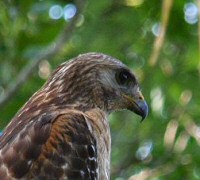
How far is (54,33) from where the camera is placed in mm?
10844

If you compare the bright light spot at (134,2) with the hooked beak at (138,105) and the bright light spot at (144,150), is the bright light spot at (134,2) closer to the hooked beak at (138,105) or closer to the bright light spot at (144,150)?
the bright light spot at (144,150)

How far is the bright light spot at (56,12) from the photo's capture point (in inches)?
424

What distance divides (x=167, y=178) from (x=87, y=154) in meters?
3.39

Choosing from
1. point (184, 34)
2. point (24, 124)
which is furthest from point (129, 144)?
point (24, 124)

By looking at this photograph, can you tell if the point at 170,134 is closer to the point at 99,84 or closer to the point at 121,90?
the point at 121,90

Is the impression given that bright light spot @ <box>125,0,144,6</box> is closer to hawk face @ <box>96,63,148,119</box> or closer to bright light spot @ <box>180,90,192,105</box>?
bright light spot @ <box>180,90,192,105</box>

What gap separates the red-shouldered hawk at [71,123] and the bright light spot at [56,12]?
150 cm

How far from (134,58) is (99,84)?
2491 millimetres

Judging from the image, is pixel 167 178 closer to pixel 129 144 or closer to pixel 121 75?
pixel 129 144

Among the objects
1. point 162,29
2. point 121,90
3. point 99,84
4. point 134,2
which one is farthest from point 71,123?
point 134,2

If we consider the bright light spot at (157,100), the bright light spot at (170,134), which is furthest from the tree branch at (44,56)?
the bright light spot at (170,134)

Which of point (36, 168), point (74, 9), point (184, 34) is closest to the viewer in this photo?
point (36, 168)

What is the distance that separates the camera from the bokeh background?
1066cm

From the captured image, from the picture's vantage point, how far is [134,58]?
454 inches
